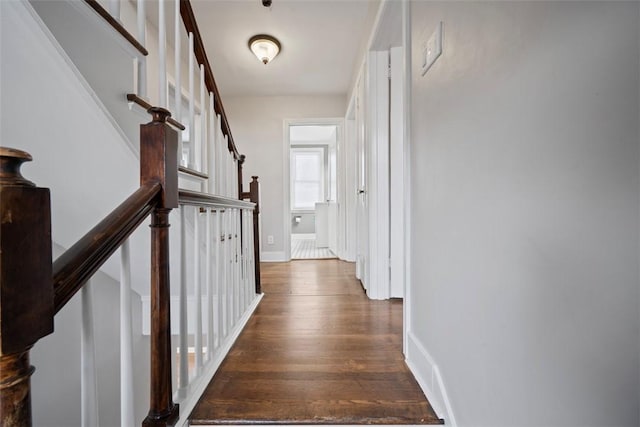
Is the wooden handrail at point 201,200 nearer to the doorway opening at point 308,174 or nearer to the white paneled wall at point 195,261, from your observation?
the white paneled wall at point 195,261

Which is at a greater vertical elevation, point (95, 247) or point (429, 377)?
point (95, 247)

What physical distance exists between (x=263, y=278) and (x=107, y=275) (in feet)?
4.65

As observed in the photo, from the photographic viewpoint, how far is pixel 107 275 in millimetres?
1985

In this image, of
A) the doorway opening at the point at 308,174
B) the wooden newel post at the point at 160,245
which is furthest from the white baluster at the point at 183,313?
the doorway opening at the point at 308,174

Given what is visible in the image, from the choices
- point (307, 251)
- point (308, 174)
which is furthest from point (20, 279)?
point (308, 174)

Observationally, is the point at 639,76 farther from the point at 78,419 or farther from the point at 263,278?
the point at 263,278

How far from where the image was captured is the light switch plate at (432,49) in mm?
975

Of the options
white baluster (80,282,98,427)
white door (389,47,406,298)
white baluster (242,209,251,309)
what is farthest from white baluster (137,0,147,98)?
white door (389,47,406,298)

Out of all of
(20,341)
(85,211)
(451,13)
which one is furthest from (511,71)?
(85,211)

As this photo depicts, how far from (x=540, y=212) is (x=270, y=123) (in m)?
4.05

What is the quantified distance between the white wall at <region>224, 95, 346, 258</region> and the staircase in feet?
7.47

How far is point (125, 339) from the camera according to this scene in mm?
702

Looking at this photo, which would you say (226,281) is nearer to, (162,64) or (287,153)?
(162,64)

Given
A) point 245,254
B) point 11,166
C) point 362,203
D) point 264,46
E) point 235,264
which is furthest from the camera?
point 264,46
